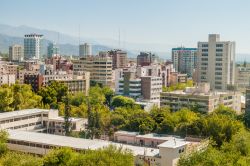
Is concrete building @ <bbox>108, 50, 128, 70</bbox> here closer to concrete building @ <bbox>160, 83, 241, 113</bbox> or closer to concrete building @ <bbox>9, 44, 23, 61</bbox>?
concrete building @ <bbox>9, 44, 23, 61</bbox>

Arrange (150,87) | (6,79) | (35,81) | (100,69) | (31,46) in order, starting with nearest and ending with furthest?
(35,81)
(6,79)
(150,87)
(100,69)
(31,46)

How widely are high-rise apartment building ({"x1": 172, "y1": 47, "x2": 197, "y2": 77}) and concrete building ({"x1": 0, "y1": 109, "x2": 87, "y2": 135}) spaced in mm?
47056

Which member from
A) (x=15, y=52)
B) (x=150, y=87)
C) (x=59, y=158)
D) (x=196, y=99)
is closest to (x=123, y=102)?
(x=150, y=87)

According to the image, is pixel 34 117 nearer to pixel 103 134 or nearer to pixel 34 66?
pixel 103 134

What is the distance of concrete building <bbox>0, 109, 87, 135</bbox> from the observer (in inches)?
972

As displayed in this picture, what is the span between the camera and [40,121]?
26.2 m

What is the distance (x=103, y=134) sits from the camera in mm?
24797

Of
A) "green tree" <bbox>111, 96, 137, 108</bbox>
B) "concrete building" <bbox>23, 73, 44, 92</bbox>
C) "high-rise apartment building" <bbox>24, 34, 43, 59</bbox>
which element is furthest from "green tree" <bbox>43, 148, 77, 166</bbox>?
"high-rise apartment building" <bbox>24, 34, 43, 59</bbox>

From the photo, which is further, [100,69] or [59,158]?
[100,69]

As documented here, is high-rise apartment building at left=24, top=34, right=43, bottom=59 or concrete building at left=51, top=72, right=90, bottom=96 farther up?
high-rise apartment building at left=24, top=34, right=43, bottom=59

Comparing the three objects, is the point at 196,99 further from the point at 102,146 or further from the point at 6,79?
the point at 6,79

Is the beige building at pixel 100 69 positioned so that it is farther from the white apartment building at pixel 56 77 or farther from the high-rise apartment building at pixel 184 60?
the high-rise apartment building at pixel 184 60

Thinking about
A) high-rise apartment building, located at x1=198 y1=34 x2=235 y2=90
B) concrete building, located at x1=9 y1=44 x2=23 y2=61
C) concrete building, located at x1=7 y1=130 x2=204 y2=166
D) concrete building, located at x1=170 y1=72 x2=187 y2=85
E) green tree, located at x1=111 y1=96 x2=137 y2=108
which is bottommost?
concrete building, located at x1=7 y1=130 x2=204 y2=166

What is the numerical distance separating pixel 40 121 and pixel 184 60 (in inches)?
1960
